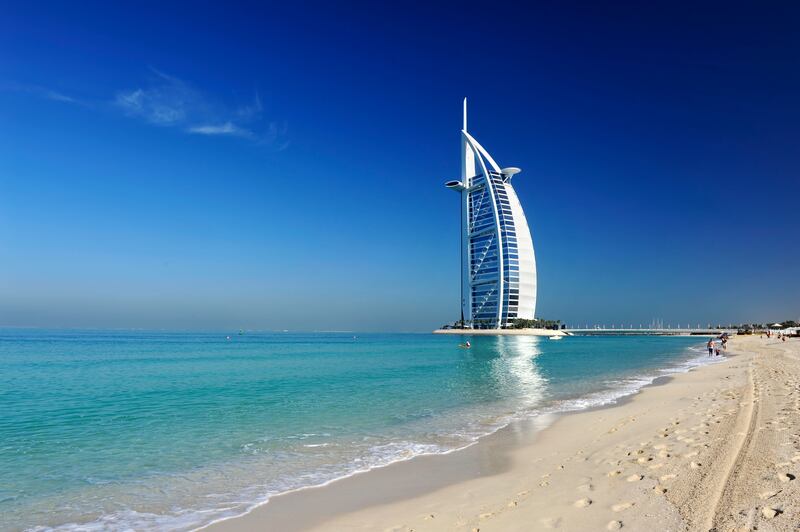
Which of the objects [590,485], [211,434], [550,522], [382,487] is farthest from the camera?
[211,434]

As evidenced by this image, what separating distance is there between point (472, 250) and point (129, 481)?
464 feet

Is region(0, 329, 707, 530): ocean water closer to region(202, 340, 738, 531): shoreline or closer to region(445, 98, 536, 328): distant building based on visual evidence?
region(202, 340, 738, 531): shoreline

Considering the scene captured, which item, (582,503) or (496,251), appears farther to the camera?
(496,251)

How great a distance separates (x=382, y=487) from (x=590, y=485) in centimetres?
319

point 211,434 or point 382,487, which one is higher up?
point 382,487

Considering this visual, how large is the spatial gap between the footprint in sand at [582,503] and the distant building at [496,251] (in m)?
130

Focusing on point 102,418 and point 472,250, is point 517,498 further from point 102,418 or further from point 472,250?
point 472,250

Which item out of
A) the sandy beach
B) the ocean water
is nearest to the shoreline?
the sandy beach

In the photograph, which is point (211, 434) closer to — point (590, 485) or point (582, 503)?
point (590, 485)

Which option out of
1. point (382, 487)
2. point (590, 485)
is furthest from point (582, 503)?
point (382, 487)

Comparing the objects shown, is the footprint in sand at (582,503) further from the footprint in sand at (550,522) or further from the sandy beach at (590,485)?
the footprint in sand at (550,522)

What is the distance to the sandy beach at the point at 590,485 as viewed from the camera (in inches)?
212

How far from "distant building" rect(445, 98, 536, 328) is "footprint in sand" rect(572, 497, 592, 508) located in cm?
13037

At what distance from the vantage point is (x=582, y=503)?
6.05 meters
